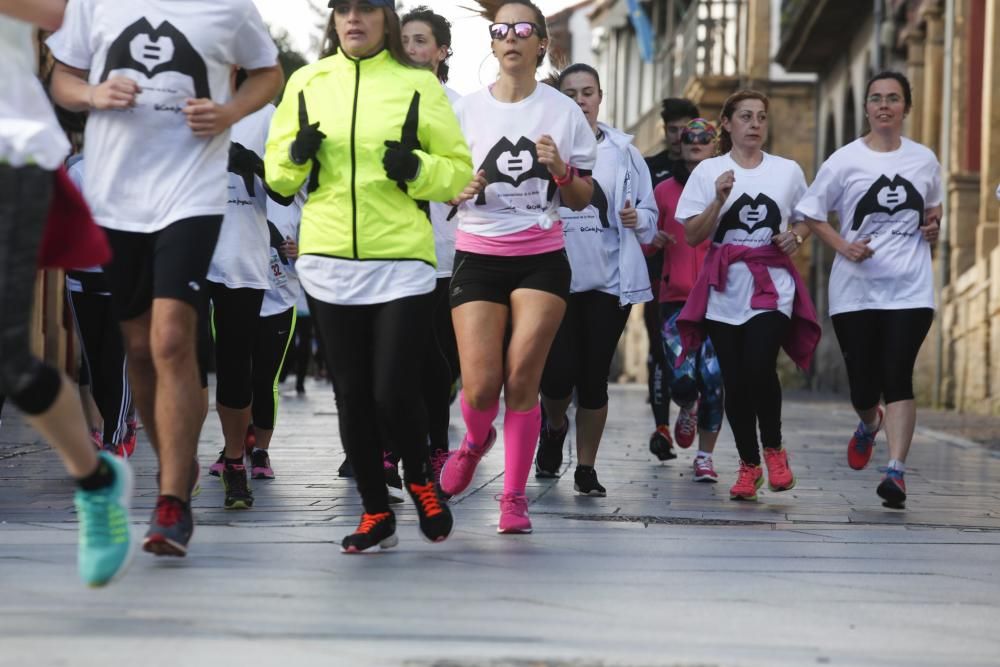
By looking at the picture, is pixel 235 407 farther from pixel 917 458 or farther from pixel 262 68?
pixel 917 458

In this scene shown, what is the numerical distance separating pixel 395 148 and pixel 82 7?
1.05 metres

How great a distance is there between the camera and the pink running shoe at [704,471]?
9867 mm

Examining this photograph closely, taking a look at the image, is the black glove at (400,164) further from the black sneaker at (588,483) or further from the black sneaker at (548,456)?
the black sneaker at (548,456)

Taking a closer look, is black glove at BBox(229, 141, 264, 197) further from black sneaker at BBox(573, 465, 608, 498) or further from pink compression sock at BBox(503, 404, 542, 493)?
black sneaker at BBox(573, 465, 608, 498)

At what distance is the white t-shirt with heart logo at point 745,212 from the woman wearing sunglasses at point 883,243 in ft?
0.42

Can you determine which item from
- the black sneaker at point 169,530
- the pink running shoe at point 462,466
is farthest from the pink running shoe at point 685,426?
the black sneaker at point 169,530

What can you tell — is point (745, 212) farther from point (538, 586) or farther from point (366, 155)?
point (538, 586)

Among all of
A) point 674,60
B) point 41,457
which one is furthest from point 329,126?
point 674,60

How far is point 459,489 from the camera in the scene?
766cm

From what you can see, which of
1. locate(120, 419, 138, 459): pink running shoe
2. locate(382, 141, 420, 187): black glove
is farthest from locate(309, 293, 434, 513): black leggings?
locate(120, 419, 138, 459): pink running shoe

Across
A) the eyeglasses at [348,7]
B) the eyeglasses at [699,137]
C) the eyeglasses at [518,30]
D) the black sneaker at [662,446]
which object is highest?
the eyeglasses at [518,30]

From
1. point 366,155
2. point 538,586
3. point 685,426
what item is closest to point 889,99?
point 685,426

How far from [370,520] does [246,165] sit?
228cm

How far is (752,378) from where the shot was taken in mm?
8633
